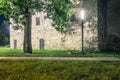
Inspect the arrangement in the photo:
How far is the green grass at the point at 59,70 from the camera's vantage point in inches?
607

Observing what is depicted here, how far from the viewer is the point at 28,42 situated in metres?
30.5

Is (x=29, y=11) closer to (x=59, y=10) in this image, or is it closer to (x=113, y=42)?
(x=59, y=10)

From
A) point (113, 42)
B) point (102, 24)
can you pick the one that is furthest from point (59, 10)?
point (113, 42)

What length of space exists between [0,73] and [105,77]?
545 cm

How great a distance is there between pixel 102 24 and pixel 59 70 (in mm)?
19117

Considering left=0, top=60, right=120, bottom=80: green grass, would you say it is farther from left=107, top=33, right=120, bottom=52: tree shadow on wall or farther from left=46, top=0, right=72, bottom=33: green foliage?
left=107, top=33, right=120, bottom=52: tree shadow on wall

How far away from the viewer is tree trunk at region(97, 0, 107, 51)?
1361 inches

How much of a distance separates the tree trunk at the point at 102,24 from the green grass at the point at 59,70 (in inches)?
672

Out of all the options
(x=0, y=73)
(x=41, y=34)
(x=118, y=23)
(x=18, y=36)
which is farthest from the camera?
(x=18, y=36)

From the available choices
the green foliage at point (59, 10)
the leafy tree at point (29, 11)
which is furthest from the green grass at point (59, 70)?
the green foliage at point (59, 10)

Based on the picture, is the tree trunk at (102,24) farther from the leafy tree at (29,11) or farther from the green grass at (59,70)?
the green grass at (59,70)

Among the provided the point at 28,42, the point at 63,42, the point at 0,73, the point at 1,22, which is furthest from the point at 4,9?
the point at 1,22

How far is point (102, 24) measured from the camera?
34812mm

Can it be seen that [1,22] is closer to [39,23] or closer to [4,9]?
[39,23]
